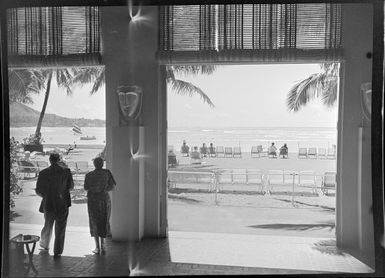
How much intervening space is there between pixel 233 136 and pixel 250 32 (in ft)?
2.60

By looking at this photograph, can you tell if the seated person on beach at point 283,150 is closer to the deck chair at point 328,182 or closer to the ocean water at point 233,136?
the ocean water at point 233,136

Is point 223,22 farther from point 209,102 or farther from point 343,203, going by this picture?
point 343,203

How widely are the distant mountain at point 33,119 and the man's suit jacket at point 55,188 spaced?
1.05ft

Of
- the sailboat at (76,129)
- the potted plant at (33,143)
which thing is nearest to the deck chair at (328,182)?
the sailboat at (76,129)

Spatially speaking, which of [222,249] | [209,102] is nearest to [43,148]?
[209,102]

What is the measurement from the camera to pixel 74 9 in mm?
2693

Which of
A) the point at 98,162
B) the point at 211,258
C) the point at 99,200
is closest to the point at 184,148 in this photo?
the point at 98,162

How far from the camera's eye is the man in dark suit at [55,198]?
106 inches

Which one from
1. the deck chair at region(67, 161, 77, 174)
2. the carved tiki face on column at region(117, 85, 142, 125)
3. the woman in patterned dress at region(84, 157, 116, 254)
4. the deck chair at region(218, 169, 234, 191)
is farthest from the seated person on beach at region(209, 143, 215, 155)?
the deck chair at region(67, 161, 77, 174)

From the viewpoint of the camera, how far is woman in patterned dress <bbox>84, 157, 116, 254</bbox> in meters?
2.71

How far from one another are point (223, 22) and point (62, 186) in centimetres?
173

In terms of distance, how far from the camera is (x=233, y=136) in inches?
107

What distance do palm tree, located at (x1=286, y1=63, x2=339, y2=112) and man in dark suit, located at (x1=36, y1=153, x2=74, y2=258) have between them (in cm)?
178

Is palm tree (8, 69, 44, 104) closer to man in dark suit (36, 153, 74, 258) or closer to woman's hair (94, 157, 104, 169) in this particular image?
man in dark suit (36, 153, 74, 258)
